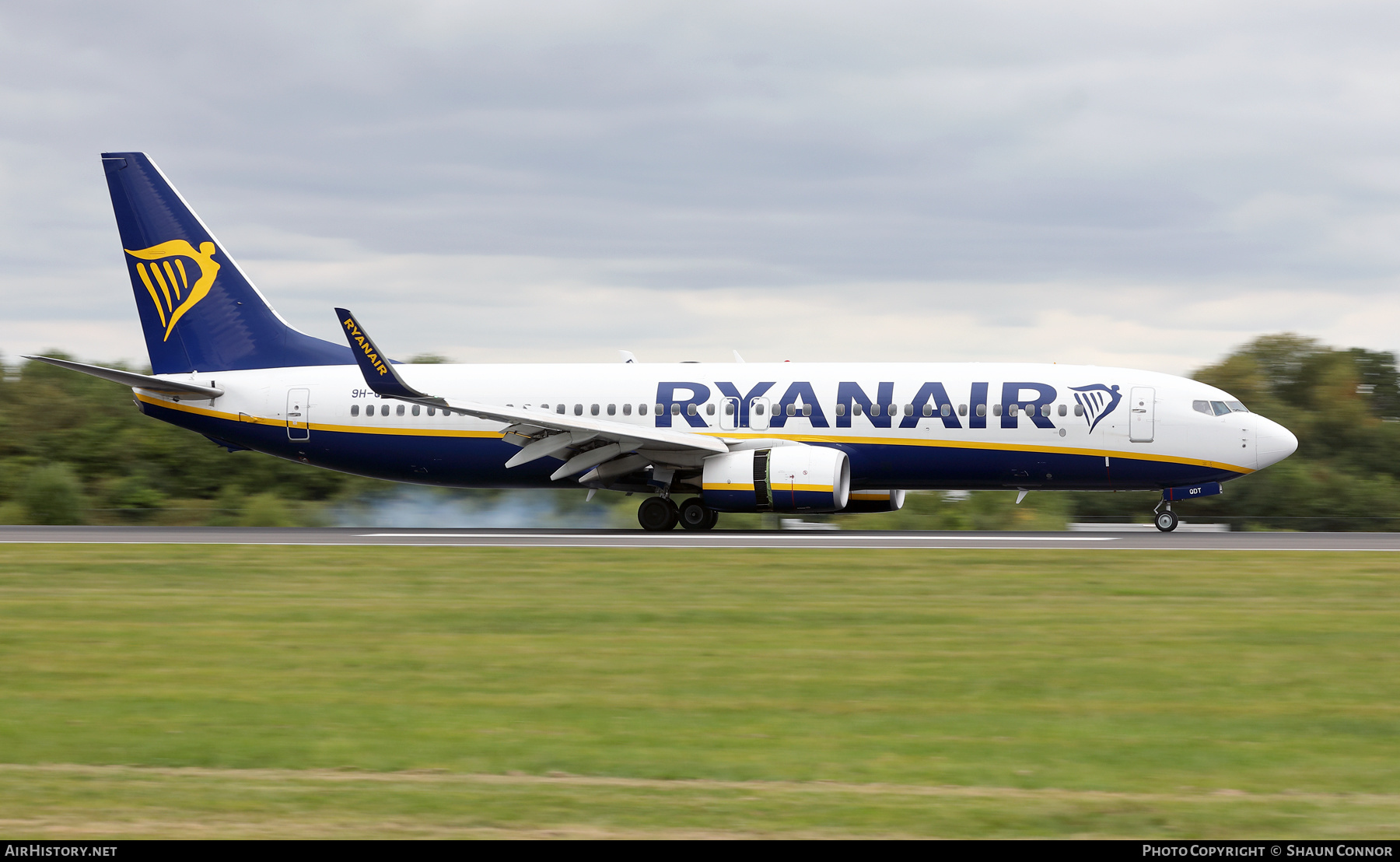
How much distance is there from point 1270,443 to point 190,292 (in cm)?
2481

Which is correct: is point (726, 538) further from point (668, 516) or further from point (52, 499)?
point (52, 499)

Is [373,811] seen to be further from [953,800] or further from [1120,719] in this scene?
[1120,719]

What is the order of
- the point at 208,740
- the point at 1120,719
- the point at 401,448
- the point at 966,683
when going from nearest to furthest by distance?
the point at 208,740 → the point at 1120,719 → the point at 966,683 → the point at 401,448

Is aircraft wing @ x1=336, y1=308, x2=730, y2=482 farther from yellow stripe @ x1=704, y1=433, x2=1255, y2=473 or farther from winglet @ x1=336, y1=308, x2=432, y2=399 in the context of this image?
yellow stripe @ x1=704, y1=433, x2=1255, y2=473

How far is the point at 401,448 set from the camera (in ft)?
105

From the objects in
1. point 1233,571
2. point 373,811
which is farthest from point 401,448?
point 373,811

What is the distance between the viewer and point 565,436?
95.5 ft

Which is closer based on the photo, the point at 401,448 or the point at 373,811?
the point at 373,811

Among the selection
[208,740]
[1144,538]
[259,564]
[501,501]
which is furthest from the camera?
[501,501]

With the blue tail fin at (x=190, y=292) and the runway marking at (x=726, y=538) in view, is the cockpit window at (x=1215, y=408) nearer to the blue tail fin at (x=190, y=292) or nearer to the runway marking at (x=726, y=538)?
the runway marking at (x=726, y=538)

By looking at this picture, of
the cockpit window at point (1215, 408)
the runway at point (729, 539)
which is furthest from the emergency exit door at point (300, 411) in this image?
the cockpit window at point (1215, 408)

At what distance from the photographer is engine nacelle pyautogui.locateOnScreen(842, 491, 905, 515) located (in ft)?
100

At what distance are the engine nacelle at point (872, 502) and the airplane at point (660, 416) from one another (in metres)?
0.05
